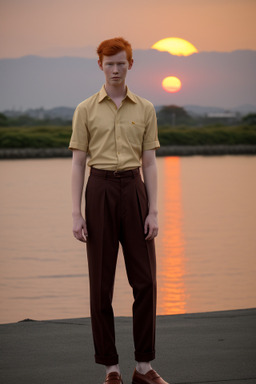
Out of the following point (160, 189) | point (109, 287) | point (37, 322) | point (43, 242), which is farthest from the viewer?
point (160, 189)

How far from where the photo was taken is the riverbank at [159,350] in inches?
117

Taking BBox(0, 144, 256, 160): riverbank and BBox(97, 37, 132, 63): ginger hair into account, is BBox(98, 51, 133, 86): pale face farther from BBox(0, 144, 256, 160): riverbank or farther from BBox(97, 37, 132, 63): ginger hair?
BBox(0, 144, 256, 160): riverbank

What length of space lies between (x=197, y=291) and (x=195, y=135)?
55694 mm

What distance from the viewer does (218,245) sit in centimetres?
1110

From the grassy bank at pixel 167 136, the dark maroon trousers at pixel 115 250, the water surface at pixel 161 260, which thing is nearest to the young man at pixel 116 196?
the dark maroon trousers at pixel 115 250

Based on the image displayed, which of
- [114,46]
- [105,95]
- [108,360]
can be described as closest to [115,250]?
[108,360]

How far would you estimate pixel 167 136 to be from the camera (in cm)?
6084

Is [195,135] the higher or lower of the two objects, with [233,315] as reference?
lower

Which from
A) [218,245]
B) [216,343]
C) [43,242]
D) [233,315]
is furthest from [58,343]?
[43,242]

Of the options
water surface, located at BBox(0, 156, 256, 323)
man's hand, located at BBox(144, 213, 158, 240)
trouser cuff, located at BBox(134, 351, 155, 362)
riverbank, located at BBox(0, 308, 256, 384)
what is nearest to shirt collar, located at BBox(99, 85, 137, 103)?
man's hand, located at BBox(144, 213, 158, 240)

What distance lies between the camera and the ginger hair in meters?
2.64

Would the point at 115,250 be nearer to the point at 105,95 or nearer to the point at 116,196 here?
the point at 116,196

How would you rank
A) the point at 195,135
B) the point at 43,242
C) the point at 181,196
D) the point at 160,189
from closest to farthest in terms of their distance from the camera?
the point at 43,242, the point at 181,196, the point at 160,189, the point at 195,135

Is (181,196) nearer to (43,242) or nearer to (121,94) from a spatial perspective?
(43,242)
